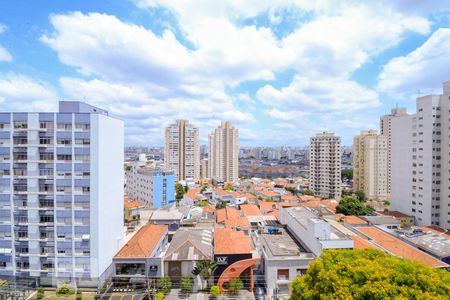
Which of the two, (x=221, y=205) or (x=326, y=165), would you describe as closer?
(x=221, y=205)

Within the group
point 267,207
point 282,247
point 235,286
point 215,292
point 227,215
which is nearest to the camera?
point 215,292

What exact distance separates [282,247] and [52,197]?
16.8 meters

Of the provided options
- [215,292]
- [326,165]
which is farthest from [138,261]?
[326,165]

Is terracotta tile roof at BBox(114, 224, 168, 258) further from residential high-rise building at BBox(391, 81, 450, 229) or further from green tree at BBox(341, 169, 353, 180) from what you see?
green tree at BBox(341, 169, 353, 180)

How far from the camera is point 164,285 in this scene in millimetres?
17094

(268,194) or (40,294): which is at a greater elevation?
(268,194)

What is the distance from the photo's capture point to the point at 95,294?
1738 cm

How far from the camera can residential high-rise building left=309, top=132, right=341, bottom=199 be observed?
176 ft

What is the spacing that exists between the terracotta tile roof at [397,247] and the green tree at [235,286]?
1108 cm

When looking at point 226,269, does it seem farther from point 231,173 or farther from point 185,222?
point 231,173

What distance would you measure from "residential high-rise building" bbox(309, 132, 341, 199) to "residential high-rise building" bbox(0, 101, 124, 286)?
4709 cm

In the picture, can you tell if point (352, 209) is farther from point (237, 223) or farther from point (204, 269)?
point (204, 269)

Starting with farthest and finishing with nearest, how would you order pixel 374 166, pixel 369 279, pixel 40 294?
1. pixel 374 166
2. pixel 40 294
3. pixel 369 279

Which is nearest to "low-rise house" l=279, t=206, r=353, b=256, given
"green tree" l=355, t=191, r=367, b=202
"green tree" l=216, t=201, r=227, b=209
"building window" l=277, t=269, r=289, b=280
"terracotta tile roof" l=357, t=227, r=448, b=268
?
"building window" l=277, t=269, r=289, b=280
